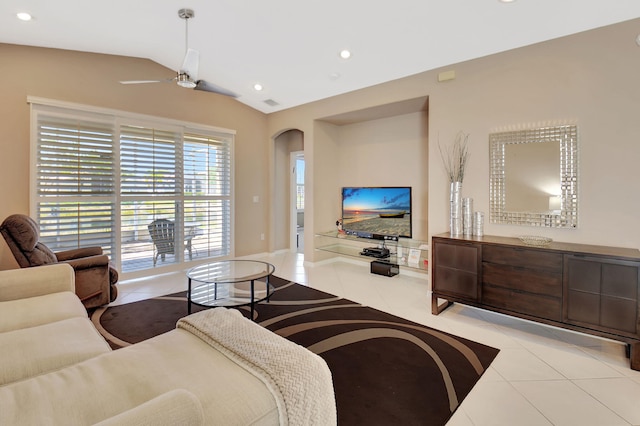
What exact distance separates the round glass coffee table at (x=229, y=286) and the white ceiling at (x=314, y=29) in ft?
8.49

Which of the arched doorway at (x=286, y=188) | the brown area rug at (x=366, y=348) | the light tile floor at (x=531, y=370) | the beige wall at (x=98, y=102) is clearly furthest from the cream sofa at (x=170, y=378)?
the arched doorway at (x=286, y=188)

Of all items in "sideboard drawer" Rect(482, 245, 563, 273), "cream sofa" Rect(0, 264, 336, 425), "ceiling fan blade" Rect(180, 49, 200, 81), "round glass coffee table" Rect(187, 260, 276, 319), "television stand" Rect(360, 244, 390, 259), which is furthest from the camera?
"television stand" Rect(360, 244, 390, 259)

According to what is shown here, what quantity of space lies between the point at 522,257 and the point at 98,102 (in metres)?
5.12

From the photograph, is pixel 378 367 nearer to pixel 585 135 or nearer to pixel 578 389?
pixel 578 389

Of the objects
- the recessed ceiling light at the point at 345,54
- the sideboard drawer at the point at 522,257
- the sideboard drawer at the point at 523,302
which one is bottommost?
the sideboard drawer at the point at 523,302

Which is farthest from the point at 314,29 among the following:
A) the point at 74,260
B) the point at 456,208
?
the point at 74,260

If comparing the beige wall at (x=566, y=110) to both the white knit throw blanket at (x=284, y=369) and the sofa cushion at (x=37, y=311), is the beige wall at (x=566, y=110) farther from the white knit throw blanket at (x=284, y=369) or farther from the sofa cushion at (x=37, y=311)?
the sofa cushion at (x=37, y=311)

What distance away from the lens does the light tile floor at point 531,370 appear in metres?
1.75

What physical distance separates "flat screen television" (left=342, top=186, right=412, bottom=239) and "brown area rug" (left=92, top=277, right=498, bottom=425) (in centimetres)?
147

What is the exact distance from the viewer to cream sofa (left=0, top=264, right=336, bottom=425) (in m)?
0.97

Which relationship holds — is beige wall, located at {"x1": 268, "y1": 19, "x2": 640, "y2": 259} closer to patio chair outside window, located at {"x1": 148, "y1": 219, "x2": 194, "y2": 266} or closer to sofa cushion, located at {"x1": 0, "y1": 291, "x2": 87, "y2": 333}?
sofa cushion, located at {"x1": 0, "y1": 291, "x2": 87, "y2": 333}

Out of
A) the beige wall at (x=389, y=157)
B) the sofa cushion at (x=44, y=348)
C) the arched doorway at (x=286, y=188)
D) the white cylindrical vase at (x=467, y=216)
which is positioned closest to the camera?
the sofa cushion at (x=44, y=348)

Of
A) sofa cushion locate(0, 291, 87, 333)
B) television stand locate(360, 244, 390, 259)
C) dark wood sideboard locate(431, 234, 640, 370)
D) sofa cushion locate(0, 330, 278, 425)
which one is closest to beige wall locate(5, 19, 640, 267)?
dark wood sideboard locate(431, 234, 640, 370)

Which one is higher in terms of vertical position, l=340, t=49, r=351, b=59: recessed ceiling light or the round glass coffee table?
l=340, t=49, r=351, b=59: recessed ceiling light
